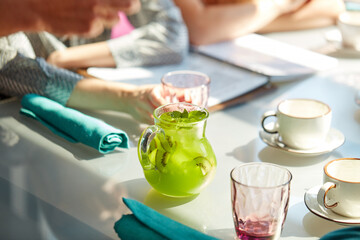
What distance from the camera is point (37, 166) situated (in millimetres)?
1047

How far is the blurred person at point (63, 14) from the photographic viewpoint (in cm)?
94

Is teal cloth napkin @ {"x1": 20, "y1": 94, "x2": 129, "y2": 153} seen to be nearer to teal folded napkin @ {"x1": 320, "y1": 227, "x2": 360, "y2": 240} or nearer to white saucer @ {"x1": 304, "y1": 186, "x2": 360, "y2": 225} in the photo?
white saucer @ {"x1": 304, "y1": 186, "x2": 360, "y2": 225}

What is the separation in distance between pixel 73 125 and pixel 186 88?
0.80 feet

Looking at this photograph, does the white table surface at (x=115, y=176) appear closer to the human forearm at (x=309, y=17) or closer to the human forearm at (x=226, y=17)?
the human forearm at (x=226, y=17)

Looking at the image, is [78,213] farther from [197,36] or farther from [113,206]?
[197,36]

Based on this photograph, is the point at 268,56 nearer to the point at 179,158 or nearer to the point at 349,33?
the point at 349,33

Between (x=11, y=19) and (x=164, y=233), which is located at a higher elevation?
(x=11, y=19)

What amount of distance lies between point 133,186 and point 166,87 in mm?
288

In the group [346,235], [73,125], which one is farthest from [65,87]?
[346,235]

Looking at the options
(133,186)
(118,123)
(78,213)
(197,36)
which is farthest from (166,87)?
(197,36)

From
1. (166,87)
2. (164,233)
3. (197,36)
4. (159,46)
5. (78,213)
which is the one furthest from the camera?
(197,36)

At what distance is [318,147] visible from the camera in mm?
1068

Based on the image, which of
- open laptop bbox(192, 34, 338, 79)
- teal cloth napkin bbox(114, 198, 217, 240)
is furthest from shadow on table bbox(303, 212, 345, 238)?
open laptop bbox(192, 34, 338, 79)

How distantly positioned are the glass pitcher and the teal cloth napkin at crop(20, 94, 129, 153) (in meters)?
0.18
